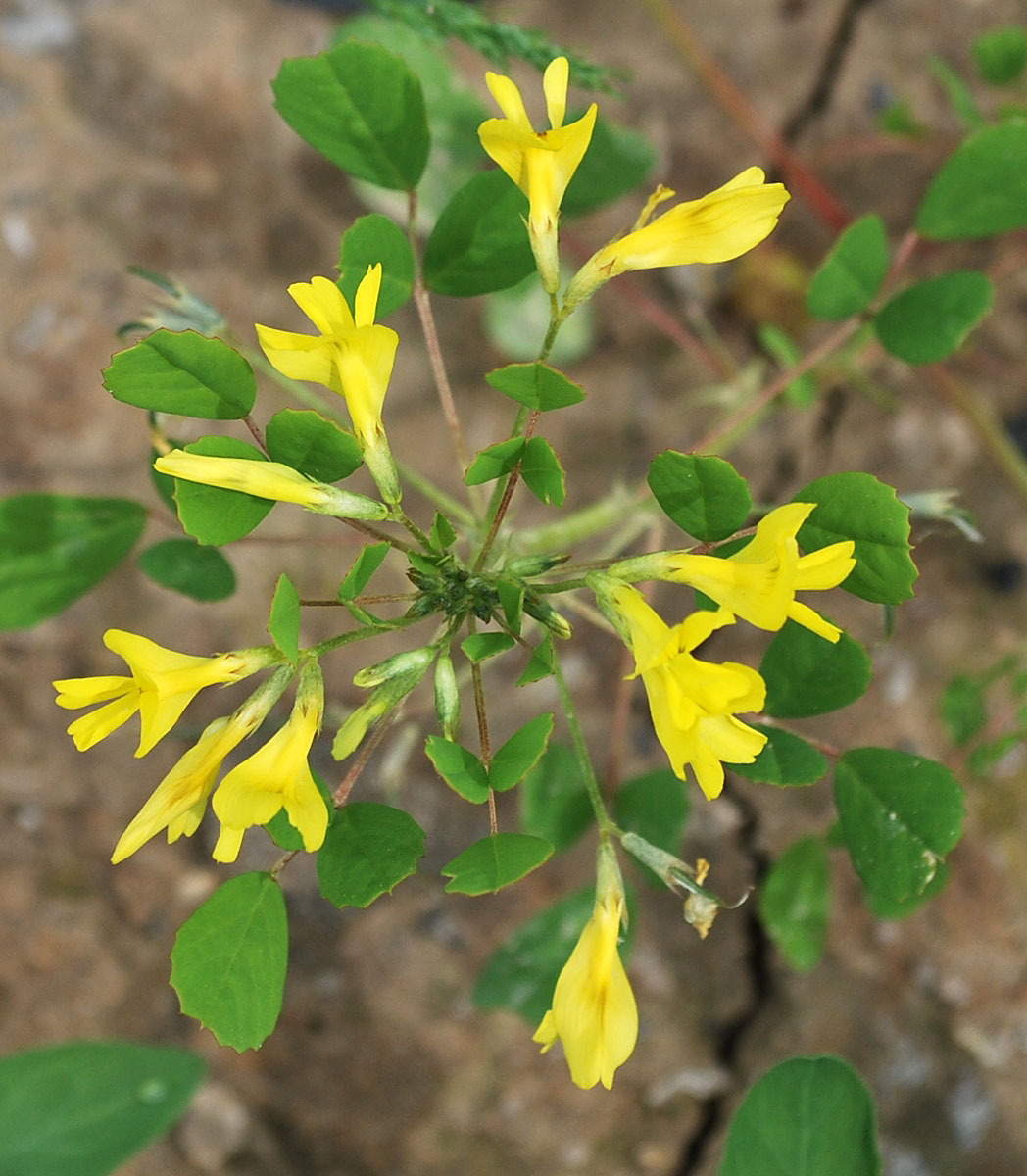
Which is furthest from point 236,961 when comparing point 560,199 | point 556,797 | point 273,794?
point 560,199

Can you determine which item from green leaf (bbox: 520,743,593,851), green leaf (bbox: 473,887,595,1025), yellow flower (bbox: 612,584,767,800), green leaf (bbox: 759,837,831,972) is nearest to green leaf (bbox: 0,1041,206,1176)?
green leaf (bbox: 473,887,595,1025)

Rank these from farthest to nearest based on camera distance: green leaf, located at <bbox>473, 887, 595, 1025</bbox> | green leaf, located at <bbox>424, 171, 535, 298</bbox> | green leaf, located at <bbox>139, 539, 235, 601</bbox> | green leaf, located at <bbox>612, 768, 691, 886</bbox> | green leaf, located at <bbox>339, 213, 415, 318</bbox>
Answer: green leaf, located at <bbox>473, 887, 595, 1025</bbox>, green leaf, located at <bbox>612, 768, 691, 886</bbox>, green leaf, located at <bbox>139, 539, 235, 601</bbox>, green leaf, located at <bbox>424, 171, 535, 298</bbox>, green leaf, located at <bbox>339, 213, 415, 318</bbox>

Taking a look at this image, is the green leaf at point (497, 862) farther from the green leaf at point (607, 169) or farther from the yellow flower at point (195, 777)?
the green leaf at point (607, 169)

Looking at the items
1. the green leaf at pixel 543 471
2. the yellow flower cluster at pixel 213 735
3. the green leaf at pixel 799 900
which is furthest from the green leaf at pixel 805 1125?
the green leaf at pixel 543 471

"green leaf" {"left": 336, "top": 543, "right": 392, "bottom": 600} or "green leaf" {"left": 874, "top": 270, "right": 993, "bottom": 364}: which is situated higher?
"green leaf" {"left": 874, "top": 270, "right": 993, "bottom": 364}

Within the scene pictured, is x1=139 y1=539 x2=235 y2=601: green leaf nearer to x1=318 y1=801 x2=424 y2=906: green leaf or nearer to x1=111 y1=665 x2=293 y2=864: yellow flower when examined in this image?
x1=111 y1=665 x2=293 y2=864: yellow flower
